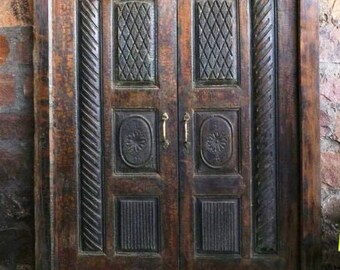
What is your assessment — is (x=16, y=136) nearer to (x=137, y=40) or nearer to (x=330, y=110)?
(x=137, y=40)

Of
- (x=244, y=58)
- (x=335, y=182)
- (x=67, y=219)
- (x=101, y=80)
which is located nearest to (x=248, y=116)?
(x=244, y=58)

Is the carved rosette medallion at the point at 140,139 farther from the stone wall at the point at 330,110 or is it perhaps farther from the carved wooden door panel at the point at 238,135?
the stone wall at the point at 330,110

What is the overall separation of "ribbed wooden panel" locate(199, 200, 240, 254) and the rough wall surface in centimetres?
89

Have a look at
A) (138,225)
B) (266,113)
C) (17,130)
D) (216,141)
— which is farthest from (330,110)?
(17,130)

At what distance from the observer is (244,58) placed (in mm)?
2871

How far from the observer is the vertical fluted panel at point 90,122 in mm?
2934

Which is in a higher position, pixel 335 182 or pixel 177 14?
pixel 177 14

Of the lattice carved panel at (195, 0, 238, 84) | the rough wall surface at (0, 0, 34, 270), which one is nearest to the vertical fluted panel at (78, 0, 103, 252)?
the rough wall surface at (0, 0, 34, 270)

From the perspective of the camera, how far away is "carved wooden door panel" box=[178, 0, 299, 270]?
112 inches

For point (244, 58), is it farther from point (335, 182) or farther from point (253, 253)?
point (253, 253)

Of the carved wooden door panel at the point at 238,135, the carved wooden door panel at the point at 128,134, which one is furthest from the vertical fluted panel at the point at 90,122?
the carved wooden door panel at the point at 238,135

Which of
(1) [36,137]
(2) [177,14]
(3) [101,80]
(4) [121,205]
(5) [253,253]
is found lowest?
(5) [253,253]

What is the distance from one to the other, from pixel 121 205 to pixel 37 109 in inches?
25.0

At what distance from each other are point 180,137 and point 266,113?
1.43ft
